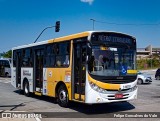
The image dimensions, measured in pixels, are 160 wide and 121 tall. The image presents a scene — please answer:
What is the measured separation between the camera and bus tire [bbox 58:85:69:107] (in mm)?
11887

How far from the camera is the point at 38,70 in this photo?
1493cm

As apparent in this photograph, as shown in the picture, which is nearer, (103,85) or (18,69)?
(103,85)

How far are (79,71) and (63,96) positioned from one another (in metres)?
1.63

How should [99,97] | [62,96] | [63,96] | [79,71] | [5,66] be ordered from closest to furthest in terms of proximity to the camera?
[99,97] < [79,71] < [63,96] < [62,96] < [5,66]

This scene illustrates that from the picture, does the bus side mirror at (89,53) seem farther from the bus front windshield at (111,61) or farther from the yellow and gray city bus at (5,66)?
the yellow and gray city bus at (5,66)

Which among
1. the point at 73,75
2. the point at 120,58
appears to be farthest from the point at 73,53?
the point at 120,58

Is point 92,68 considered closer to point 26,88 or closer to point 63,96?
point 63,96

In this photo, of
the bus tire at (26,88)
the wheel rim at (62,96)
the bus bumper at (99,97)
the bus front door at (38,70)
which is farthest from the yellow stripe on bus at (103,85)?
the bus tire at (26,88)

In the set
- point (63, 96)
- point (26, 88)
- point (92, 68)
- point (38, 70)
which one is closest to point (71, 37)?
point (92, 68)

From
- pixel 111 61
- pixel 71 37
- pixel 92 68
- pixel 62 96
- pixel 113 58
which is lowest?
pixel 62 96

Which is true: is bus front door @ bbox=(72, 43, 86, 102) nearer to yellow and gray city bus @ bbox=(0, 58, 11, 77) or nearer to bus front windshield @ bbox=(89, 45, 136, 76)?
bus front windshield @ bbox=(89, 45, 136, 76)

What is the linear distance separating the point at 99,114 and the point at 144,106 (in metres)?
2.69

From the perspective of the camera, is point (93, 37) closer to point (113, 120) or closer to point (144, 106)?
point (113, 120)

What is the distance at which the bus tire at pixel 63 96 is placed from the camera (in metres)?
11.9
